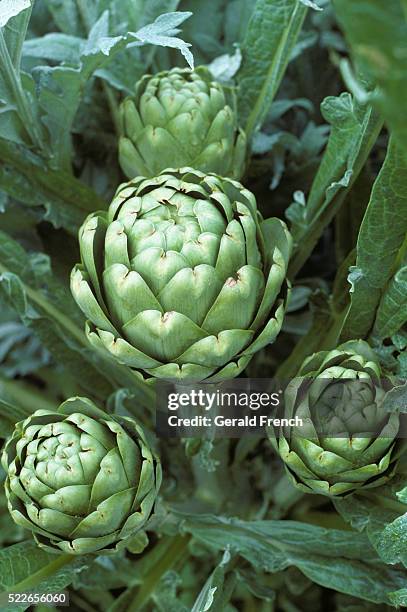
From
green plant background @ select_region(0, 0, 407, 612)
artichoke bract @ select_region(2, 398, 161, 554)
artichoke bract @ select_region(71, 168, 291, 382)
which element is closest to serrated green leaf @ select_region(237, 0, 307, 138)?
green plant background @ select_region(0, 0, 407, 612)

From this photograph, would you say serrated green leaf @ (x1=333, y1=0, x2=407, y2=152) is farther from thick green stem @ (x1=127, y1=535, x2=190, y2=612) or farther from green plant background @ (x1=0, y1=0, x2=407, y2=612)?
thick green stem @ (x1=127, y1=535, x2=190, y2=612)

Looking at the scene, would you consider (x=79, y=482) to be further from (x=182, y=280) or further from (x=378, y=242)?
(x=378, y=242)

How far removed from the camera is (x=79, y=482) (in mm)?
633

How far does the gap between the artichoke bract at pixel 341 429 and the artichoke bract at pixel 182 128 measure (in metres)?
0.22

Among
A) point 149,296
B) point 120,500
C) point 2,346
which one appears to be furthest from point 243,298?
point 2,346

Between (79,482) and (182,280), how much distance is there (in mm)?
168

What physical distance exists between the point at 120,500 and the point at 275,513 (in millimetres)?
293

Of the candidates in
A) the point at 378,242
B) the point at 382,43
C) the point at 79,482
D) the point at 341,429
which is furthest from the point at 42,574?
the point at 382,43

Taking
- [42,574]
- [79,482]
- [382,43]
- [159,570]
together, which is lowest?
[159,570]

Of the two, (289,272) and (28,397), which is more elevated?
(289,272)

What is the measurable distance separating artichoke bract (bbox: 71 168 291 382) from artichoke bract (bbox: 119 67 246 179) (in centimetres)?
9

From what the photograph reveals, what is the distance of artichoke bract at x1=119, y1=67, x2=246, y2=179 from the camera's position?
76 cm

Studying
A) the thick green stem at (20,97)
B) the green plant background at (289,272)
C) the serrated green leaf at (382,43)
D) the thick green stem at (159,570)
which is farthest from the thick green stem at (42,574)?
the serrated green leaf at (382,43)

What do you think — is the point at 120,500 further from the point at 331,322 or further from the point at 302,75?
the point at 302,75
